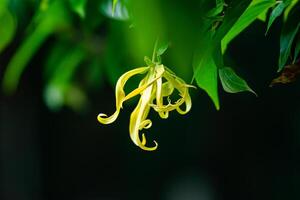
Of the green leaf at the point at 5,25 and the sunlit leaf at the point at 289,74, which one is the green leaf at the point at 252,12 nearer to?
the sunlit leaf at the point at 289,74

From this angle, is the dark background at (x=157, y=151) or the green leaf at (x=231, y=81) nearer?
the green leaf at (x=231, y=81)

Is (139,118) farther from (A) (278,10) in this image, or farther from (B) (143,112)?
(A) (278,10)

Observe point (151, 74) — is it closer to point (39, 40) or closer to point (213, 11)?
point (213, 11)

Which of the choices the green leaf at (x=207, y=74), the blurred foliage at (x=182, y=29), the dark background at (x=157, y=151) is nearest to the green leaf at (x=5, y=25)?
the blurred foliage at (x=182, y=29)

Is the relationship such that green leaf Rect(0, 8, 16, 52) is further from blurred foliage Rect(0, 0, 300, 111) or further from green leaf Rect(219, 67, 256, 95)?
green leaf Rect(219, 67, 256, 95)

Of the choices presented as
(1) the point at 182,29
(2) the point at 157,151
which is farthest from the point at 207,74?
(2) the point at 157,151

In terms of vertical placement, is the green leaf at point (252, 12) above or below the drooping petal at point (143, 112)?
above

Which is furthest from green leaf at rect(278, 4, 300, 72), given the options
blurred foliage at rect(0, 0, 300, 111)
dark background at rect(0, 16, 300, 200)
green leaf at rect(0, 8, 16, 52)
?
dark background at rect(0, 16, 300, 200)
